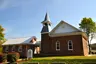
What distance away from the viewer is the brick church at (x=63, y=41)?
30.0m

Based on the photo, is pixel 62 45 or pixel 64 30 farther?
pixel 64 30

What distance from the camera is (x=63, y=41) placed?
3159cm

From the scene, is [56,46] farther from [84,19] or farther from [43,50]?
[84,19]

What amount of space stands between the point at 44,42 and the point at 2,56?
12.5m

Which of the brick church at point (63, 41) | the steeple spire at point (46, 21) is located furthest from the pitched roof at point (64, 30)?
the steeple spire at point (46, 21)

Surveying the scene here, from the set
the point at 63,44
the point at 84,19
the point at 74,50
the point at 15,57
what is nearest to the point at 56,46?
the point at 63,44

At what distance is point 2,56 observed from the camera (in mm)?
24250

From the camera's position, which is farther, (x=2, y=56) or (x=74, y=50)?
(x=74, y=50)

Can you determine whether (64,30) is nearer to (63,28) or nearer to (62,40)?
(63,28)

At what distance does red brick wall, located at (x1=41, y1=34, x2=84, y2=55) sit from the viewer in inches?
1179

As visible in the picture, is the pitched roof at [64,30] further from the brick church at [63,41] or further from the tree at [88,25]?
the tree at [88,25]

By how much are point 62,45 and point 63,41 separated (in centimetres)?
96

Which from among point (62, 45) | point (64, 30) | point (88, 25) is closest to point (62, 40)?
point (62, 45)

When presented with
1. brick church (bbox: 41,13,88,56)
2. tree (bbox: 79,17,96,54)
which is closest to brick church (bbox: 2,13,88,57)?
brick church (bbox: 41,13,88,56)
